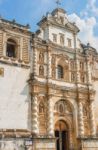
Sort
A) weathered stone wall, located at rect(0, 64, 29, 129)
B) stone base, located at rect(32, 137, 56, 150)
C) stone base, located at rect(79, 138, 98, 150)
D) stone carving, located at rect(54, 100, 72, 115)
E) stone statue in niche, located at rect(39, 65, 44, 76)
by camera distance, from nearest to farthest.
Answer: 1. stone base, located at rect(32, 137, 56, 150)
2. weathered stone wall, located at rect(0, 64, 29, 129)
3. stone base, located at rect(79, 138, 98, 150)
4. stone statue in niche, located at rect(39, 65, 44, 76)
5. stone carving, located at rect(54, 100, 72, 115)

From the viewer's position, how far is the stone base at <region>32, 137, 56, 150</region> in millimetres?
20822

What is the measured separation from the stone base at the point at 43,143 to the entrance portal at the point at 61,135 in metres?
3.30

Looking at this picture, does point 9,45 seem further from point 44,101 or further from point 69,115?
point 69,115

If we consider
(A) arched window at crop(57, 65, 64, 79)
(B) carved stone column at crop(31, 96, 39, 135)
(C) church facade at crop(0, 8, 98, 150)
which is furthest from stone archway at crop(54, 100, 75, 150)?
(B) carved stone column at crop(31, 96, 39, 135)

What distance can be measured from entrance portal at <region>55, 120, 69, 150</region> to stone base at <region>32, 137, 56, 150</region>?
3.30 metres

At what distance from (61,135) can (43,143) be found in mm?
4596

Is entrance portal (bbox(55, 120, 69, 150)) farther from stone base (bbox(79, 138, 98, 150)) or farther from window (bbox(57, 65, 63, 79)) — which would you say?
window (bbox(57, 65, 63, 79))

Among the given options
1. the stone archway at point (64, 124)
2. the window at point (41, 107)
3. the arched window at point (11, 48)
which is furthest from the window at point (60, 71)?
the arched window at point (11, 48)

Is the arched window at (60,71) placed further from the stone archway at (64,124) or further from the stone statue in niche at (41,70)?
the stone archway at (64,124)

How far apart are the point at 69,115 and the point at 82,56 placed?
A: 6426mm

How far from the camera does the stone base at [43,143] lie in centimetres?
2082

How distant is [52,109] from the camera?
24.2 m

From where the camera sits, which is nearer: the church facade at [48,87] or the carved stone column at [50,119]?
the church facade at [48,87]

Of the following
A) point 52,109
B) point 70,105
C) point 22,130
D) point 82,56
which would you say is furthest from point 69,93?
point 22,130
